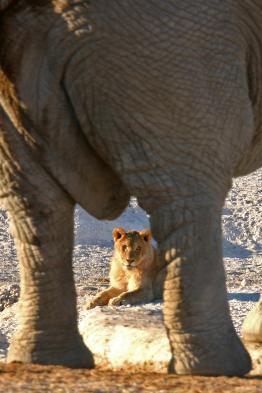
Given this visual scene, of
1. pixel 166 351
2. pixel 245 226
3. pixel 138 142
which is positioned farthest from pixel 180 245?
pixel 245 226

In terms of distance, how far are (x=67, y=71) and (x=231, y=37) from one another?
0.55 m

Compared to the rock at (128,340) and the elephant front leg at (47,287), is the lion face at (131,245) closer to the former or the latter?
the rock at (128,340)

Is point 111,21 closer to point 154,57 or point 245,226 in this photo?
point 154,57

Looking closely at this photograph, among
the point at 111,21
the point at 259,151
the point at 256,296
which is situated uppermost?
the point at 111,21

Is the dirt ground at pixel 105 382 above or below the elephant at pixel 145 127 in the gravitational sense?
below

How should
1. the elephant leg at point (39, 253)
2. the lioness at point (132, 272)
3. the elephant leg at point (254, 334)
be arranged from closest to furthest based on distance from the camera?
the elephant leg at point (39, 253), the elephant leg at point (254, 334), the lioness at point (132, 272)

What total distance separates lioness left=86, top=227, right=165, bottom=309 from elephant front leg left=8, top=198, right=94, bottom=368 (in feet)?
13.6

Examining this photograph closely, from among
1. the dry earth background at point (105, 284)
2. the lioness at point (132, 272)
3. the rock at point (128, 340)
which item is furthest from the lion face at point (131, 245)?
the rock at point (128, 340)

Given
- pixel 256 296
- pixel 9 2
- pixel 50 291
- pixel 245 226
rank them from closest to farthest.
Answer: pixel 9 2 < pixel 50 291 < pixel 256 296 < pixel 245 226

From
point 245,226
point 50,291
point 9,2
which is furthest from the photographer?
point 245,226

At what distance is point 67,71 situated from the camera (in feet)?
18.5

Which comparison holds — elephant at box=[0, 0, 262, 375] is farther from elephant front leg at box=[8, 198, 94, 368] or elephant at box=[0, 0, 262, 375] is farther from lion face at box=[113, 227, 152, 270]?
lion face at box=[113, 227, 152, 270]

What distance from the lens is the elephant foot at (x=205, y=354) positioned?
19.0ft

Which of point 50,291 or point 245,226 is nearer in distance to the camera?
point 50,291
